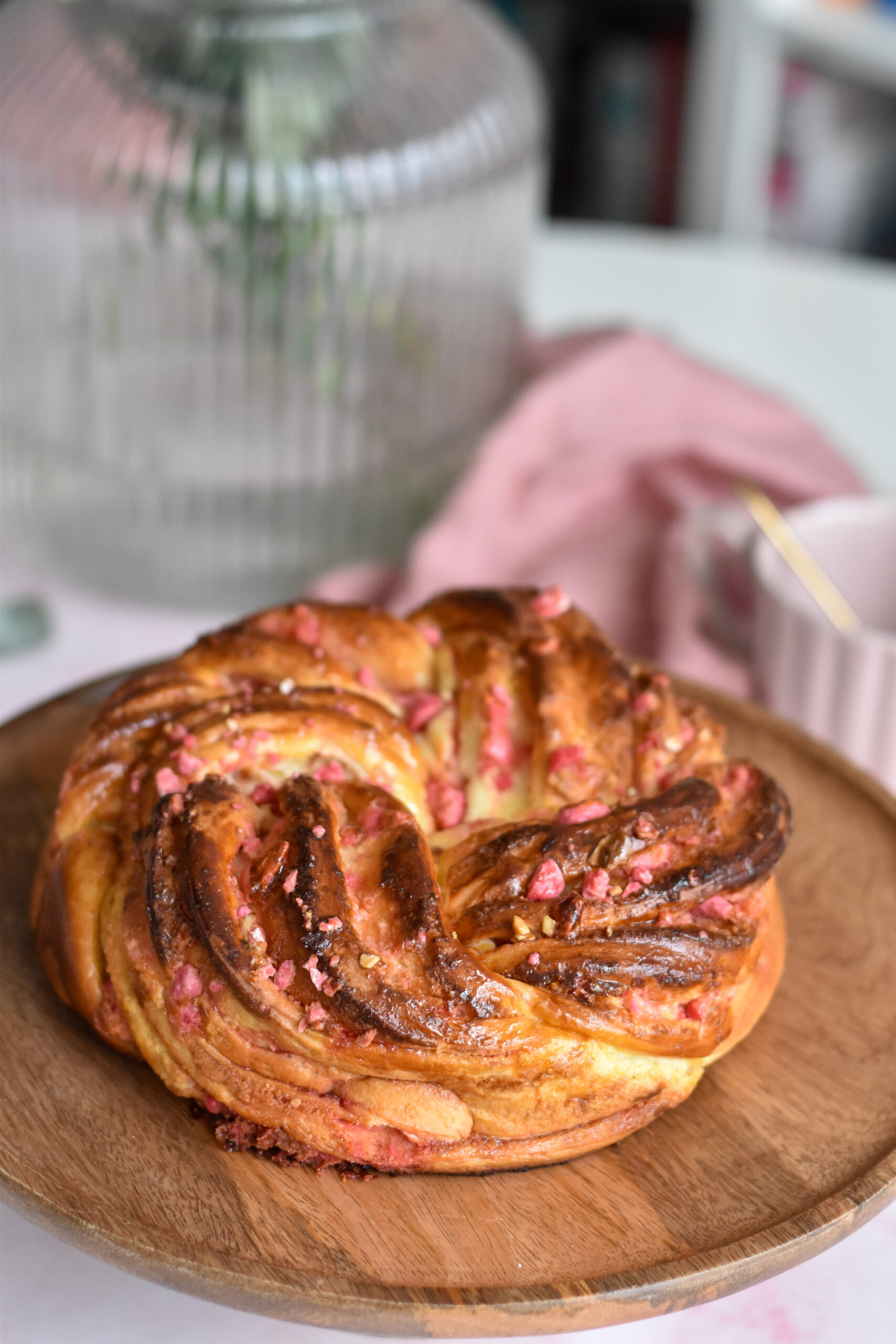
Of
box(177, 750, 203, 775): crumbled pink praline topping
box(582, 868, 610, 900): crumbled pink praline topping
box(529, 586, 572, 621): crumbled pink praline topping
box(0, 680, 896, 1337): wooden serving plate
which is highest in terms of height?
box(529, 586, 572, 621): crumbled pink praline topping

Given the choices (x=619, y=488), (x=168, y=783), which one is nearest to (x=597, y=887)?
(x=168, y=783)

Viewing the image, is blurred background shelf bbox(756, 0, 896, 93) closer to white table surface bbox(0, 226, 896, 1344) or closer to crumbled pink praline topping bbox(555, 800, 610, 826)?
white table surface bbox(0, 226, 896, 1344)

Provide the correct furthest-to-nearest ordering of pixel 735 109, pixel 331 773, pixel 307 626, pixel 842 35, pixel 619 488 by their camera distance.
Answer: pixel 735 109, pixel 842 35, pixel 619 488, pixel 307 626, pixel 331 773

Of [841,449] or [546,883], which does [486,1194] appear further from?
[841,449]

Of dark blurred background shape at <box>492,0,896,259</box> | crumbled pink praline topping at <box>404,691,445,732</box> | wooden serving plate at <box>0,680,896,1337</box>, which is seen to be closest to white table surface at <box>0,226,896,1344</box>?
wooden serving plate at <box>0,680,896,1337</box>

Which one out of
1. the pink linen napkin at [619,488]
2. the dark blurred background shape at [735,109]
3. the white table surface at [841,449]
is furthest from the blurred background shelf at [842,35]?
the pink linen napkin at [619,488]

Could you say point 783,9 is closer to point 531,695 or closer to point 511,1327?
point 531,695

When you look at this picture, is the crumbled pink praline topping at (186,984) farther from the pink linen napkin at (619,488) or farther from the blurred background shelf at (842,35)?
the blurred background shelf at (842,35)
